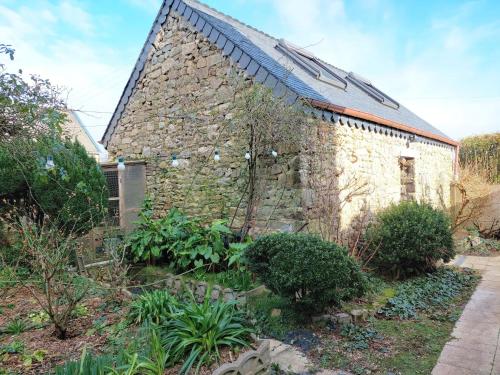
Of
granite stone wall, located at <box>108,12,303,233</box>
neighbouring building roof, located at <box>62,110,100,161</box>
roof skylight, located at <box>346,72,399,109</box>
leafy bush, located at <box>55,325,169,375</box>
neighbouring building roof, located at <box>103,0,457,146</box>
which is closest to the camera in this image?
leafy bush, located at <box>55,325,169,375</box>

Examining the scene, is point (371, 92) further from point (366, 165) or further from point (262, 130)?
point (262, 130)

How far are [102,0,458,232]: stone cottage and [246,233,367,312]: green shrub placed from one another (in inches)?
68.3

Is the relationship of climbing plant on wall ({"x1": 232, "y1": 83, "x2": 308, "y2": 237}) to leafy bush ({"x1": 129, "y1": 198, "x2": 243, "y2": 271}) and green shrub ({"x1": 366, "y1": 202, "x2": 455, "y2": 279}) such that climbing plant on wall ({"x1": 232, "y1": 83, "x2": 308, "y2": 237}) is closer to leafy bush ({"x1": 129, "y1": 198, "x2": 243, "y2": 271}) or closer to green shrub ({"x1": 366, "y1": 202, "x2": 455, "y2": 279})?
leafy bush ({"x1": 129, "y1": 198, "x2": 243, "y2": 271})

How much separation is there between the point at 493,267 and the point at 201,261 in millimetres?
5687

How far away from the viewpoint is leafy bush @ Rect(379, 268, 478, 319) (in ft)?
14.5

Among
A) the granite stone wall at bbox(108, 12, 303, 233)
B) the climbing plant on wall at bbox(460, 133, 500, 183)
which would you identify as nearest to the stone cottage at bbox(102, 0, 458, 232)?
the granite stone wall at bbox(108, 12, 303, 233)

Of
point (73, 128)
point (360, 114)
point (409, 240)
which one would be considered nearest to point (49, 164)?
point (73, 128)

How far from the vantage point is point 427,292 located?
5.04 m

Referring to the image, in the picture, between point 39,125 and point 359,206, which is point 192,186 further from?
point 39,125

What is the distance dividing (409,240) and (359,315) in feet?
6.66

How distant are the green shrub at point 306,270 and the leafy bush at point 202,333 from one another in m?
0.76

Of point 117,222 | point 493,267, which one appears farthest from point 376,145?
point 117,222

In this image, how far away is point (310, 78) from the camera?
723cm

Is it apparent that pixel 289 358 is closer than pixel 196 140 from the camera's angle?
Yes
